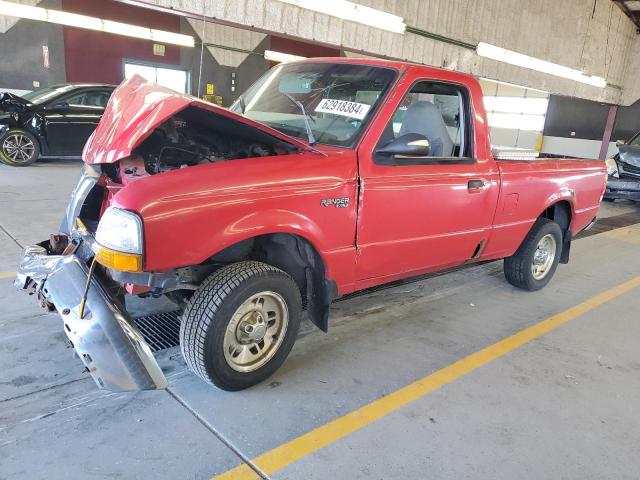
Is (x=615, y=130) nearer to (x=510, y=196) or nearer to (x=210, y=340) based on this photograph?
(x=510, y=196)

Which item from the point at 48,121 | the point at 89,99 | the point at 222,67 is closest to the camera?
the point at 48,121

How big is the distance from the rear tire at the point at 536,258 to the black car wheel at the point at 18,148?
8506 millimetres

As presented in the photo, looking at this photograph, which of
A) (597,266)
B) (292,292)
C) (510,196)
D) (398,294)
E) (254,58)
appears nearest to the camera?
(292,292)

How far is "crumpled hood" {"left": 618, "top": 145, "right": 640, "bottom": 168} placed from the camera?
32.9ft

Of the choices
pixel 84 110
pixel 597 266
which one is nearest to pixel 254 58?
pixel 84 110

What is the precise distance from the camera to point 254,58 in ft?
55.2

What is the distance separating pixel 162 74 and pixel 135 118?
558 inches

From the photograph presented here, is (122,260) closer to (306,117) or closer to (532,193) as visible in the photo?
(306,117)

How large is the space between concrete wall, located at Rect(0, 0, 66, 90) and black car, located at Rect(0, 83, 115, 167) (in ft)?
11.4

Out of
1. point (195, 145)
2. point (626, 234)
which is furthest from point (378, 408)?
point (626, 234)

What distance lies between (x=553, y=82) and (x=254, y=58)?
10663mm

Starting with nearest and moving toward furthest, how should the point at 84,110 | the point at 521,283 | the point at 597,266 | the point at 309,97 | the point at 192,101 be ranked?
the point at 192,101 → the point at 309,97 → the point at 521,283 → the point at 597,266 → the point at 84,110

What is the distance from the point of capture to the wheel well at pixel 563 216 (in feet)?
15.4

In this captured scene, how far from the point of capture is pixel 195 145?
3.07 meters
